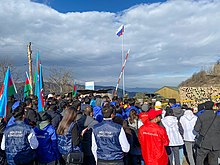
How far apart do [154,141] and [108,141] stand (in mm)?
971

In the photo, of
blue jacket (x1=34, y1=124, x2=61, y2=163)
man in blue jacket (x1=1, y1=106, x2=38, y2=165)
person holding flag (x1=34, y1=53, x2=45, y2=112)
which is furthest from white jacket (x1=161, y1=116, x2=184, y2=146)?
person holding flag (x1=34, y1=53, x2=45, y2=112)

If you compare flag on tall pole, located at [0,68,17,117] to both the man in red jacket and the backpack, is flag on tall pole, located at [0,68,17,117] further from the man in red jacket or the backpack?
the man in red jacket

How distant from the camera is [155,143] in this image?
15.9 ft

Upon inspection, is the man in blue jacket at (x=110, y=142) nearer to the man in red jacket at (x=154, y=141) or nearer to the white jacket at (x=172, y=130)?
the man in red jacket at (x=154, y=141)

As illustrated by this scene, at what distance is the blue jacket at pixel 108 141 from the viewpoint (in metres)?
4.45

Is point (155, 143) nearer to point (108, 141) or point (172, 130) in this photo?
point (108, 141)

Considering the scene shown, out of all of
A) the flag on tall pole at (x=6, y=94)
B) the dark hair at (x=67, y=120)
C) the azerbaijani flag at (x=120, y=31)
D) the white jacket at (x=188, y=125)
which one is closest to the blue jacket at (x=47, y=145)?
the dark hair at (x=67, y=120)

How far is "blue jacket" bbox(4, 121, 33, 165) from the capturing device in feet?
15.2

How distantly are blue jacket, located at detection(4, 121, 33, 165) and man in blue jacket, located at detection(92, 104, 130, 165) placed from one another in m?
1.30

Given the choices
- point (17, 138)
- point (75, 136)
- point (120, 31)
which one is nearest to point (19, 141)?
point (17, 138)

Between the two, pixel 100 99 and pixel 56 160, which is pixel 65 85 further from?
pixel 56 160

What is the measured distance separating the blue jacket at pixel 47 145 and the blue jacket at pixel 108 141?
4.63ft

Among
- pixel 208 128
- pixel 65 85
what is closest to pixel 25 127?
pixel 208 128

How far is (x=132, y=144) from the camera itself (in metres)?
5.98
